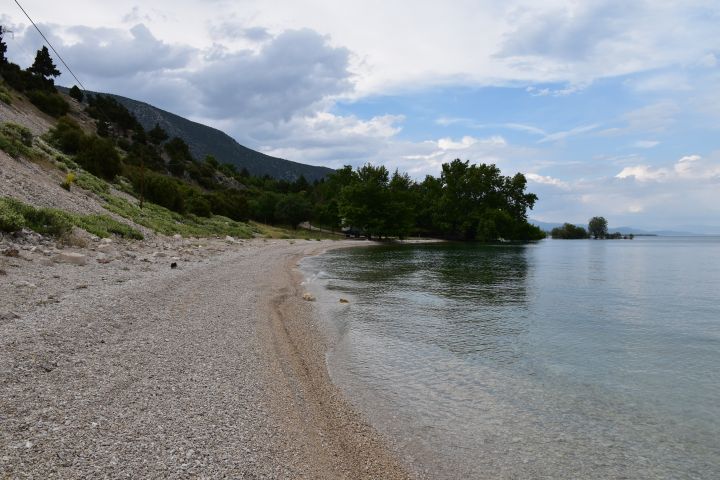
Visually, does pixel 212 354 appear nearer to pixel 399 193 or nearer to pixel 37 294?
pixel 37 294

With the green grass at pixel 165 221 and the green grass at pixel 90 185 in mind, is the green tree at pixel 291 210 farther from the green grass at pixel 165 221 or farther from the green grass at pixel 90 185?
the green grass at pixel 90 185

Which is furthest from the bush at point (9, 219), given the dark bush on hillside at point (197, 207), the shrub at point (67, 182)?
the dark bush on hillside at point (197, 207)

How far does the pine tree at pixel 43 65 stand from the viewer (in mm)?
74188

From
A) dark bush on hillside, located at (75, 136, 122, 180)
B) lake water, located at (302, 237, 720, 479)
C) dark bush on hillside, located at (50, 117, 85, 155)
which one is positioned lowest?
lake water, located at (302, 237, 720, 479)

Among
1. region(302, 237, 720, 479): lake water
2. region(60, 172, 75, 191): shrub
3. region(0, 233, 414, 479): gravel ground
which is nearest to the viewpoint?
region(0, 233, 414, 479): gravel ground

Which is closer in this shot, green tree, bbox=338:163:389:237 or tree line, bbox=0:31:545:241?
tree line, bbox=0:31:545:241

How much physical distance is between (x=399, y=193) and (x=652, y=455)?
3766 inches

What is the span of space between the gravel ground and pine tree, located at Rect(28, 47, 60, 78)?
77744 millimetres

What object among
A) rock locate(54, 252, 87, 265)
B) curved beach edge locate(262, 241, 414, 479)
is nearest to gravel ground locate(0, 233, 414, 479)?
curved beach edge locate(262, 241, 414, 479)

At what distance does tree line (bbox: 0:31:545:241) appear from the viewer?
54.7 meters

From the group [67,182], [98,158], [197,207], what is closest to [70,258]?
[67,182]

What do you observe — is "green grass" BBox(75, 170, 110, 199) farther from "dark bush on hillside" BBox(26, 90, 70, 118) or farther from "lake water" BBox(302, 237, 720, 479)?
"dark bush on hillside" BBox(26, 90, 70, 118)

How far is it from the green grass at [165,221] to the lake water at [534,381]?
786 inches

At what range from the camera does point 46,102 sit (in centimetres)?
6575
